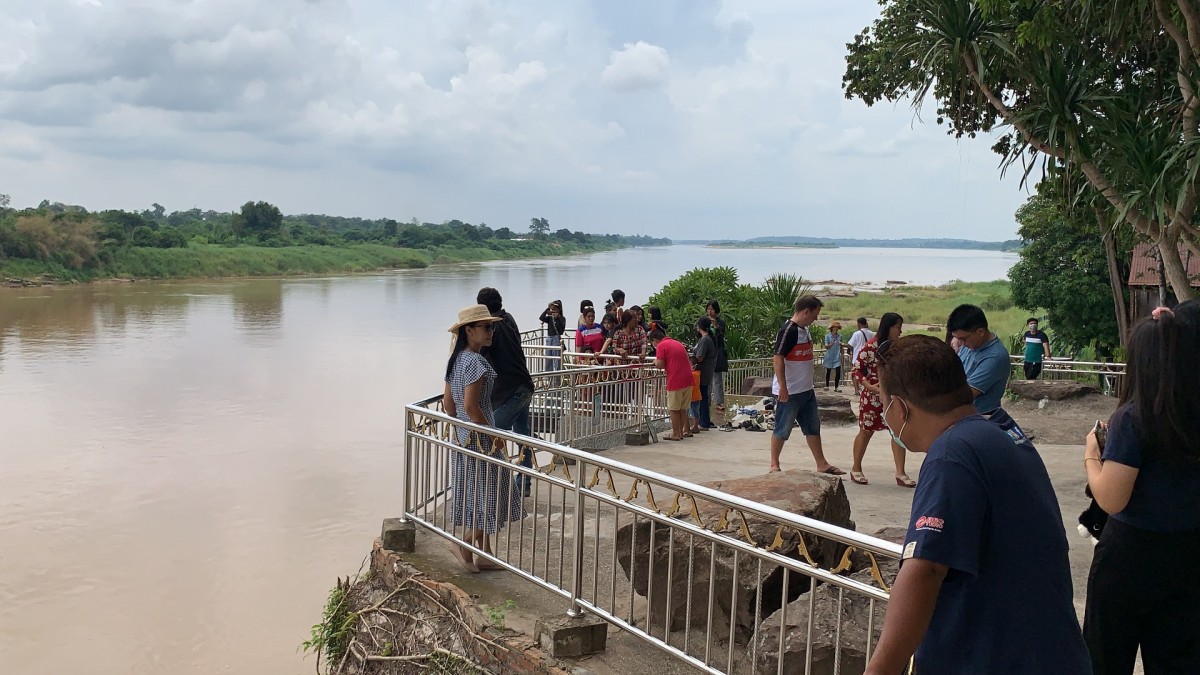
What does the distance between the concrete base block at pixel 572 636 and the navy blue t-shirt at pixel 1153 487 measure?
231cm

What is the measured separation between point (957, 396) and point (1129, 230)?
37.7 ft

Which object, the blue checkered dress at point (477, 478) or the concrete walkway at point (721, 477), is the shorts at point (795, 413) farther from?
the blue checkered dress at point (477, 478)

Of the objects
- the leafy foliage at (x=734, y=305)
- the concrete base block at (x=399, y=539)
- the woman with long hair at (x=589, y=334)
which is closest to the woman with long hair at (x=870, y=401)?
the concrete base block at (x=399, y=539)

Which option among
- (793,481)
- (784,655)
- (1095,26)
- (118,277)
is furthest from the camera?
(118,277)

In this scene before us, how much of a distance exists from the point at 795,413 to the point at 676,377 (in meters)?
2.46

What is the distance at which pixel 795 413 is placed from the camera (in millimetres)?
7871

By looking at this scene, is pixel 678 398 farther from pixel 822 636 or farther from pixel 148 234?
pixel 148 234

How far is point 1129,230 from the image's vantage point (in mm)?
11836

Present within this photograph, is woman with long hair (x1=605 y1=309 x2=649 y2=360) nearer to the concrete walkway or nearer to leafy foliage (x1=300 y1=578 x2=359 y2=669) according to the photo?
the concrete walkway

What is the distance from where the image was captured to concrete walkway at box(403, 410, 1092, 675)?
14.1 feet

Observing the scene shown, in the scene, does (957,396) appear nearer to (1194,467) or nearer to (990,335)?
(1194,467)

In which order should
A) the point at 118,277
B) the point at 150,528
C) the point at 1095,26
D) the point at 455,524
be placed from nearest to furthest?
the point at 455,524, the point at 1095,26, the point at 150,528, the point at 118,277

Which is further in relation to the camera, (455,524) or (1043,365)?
(1043,365)

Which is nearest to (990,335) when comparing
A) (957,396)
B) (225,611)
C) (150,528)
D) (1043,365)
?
(957,396)
